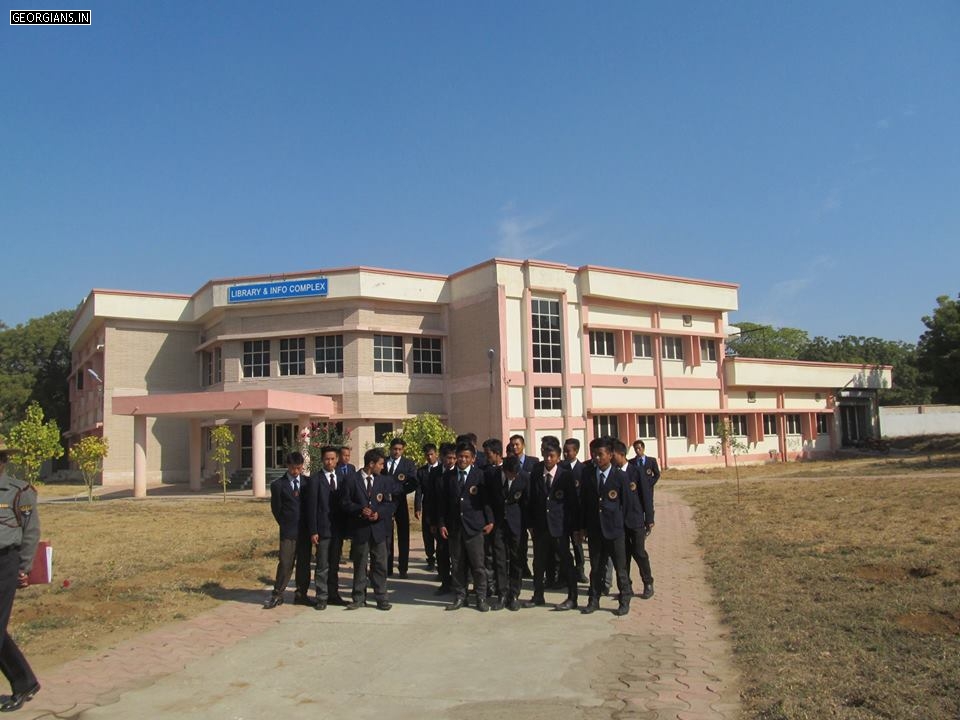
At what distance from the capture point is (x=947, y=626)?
6.35 m

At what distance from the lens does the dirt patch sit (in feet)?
20.5

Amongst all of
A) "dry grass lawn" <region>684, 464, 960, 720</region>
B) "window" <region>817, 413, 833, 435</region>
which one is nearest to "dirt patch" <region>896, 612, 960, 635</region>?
"dry grass lawn" <region>684, 464, 960, 720</region>

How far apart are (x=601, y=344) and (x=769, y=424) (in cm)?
1175

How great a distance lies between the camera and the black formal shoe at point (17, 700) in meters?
5.29

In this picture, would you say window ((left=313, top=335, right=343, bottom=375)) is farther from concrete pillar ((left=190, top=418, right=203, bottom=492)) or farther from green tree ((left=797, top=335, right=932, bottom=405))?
green tree ((left=797, top=335, right=932, bottom=405))

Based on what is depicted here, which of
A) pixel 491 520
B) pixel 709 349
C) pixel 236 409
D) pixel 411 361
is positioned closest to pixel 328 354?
pixel 411 361

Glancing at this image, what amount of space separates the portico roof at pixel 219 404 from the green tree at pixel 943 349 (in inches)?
1251

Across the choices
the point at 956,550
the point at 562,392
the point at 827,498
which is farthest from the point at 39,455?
the point at 956,550

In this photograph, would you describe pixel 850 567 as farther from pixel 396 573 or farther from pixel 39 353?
pixel 39 353

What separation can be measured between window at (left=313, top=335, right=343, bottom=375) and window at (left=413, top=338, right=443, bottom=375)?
3021mm

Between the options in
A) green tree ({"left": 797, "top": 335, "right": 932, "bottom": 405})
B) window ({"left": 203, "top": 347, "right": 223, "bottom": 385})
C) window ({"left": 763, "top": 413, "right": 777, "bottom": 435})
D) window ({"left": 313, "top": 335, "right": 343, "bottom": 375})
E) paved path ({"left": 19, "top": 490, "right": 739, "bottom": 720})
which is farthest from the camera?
green tree ({"left": 797, "top": 335, "right": 932, "bottom": 405})

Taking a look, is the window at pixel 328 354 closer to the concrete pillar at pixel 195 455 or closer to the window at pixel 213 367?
the window at pixel 213 367

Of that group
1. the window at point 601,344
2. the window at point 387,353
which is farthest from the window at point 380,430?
the window at point 601,344

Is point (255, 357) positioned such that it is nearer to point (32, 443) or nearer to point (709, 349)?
point (32, 443)
